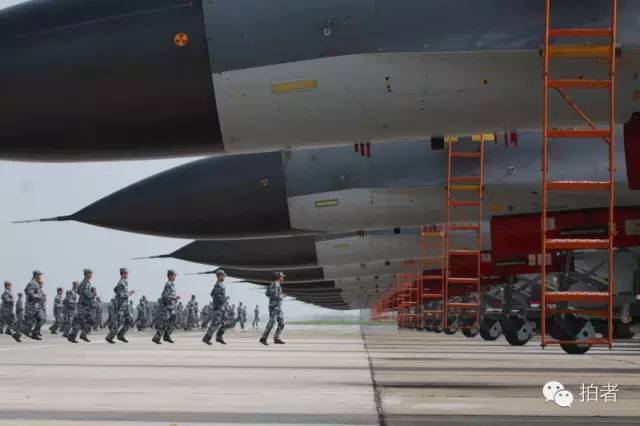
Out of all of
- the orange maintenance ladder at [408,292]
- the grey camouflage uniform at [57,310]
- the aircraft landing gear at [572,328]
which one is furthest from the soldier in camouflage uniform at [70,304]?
the aircraft landing gear at [572,328]

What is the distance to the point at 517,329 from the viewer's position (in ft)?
66.4

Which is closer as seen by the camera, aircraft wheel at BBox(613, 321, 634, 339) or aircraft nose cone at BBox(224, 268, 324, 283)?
aircraft wheel at BBox(613, 321, 634, 339)

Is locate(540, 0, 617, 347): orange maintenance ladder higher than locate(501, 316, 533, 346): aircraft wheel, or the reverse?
locate(540, 0, 617, 347): orange maintenance ladder

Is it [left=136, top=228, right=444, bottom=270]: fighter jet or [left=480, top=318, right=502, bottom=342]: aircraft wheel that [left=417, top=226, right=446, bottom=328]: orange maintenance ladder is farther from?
[left=480, top=318, right=502, bottom=342]: aircraft wheel

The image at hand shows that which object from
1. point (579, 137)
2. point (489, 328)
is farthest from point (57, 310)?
point (579, 137)

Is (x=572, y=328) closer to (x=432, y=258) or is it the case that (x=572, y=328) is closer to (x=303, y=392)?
(x=303, y=392)

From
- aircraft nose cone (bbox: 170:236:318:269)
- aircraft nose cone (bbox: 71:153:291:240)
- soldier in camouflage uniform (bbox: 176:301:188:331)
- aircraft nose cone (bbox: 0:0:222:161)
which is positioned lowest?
soldier in camouflage uniform (bbox: 176:301:188:331)

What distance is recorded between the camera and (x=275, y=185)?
622 inches

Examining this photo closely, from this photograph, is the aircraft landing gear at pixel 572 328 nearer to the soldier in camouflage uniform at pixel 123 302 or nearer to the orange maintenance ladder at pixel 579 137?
the orange maintenance ladder at pixel 579 137

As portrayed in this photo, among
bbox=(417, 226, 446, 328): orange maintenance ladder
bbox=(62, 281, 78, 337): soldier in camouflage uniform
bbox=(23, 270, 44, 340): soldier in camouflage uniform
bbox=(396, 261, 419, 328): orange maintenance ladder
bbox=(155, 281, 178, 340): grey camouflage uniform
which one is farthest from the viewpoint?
bbox=(396, 261, 419, 328): orange maintenance ladder

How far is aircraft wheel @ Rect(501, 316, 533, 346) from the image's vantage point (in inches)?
797

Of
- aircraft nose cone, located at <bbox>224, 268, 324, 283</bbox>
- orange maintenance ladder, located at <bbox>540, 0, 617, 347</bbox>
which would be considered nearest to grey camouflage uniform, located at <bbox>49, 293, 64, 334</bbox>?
aircraft nose cone, located at <bbox>224, 268, 324, 283</bbox>

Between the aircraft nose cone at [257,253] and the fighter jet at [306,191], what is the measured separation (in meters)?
11.5

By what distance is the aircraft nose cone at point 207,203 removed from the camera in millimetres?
15359
